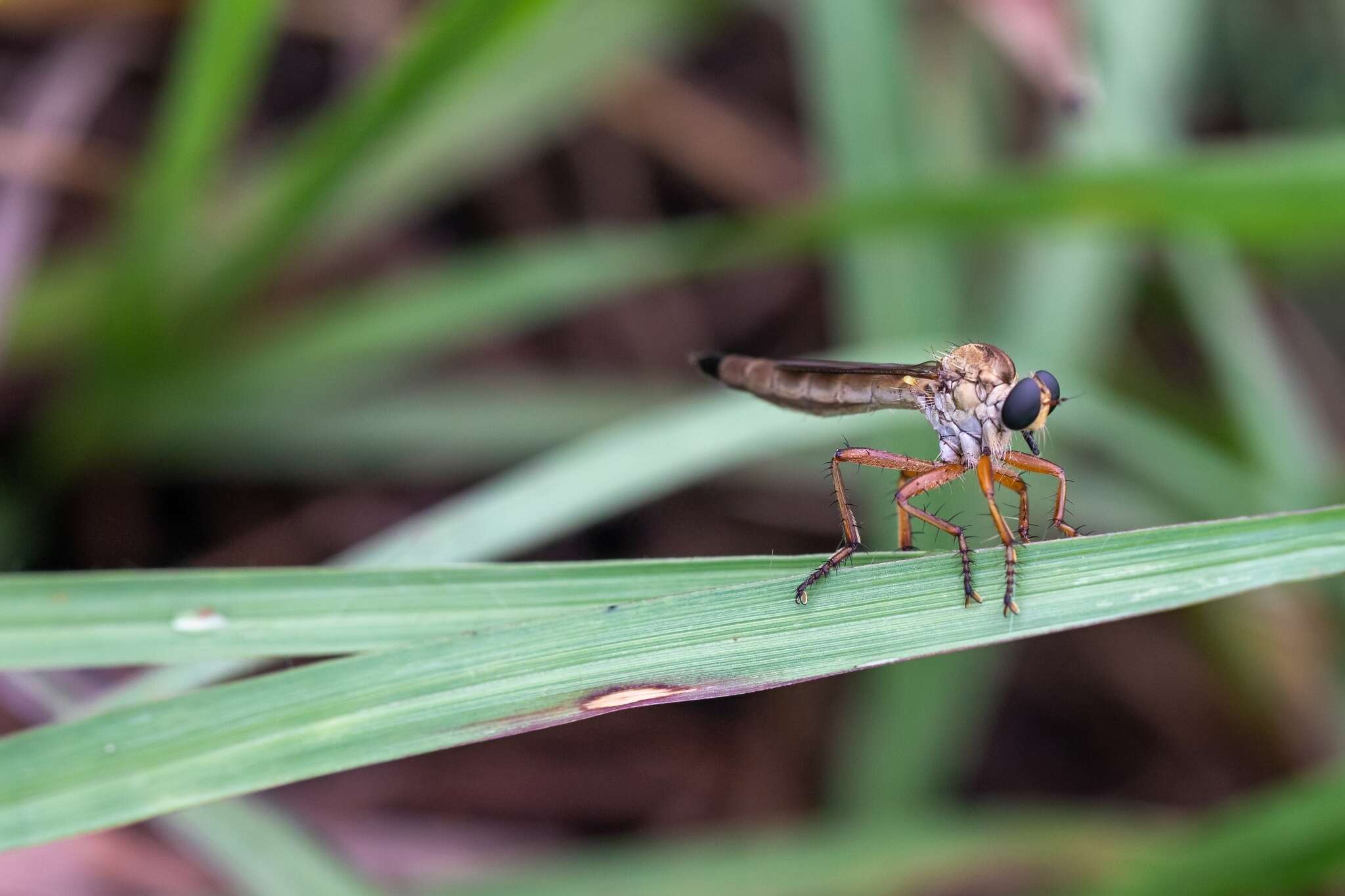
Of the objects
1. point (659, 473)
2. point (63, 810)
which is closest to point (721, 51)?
point (659, 473)

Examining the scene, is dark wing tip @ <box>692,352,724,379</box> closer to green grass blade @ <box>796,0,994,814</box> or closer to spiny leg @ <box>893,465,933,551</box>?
spiny leg @ <box>893,465,933,551</box>

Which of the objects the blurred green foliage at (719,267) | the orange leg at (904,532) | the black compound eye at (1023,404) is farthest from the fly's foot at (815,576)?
the blurred green foliage at (719,267)

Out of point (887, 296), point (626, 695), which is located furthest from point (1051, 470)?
point (887, 296)

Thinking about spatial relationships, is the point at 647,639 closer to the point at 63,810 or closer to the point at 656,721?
the point at 63,810

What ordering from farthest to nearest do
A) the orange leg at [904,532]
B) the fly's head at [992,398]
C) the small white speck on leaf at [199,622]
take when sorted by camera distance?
1. the fly's head at [992,398]
2. the orange leg at [904,532]
3. the small white speck on leaf at [199,622]

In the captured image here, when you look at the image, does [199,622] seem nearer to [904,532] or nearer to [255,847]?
[255,847]

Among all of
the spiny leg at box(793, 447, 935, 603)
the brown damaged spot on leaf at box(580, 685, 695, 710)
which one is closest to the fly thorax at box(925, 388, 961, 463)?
the spiny leg at box(793, 447, 935, 603)

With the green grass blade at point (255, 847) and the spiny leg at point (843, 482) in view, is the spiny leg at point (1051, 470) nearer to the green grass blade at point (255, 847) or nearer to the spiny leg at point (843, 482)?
the spiny leg at point (843, 482)
